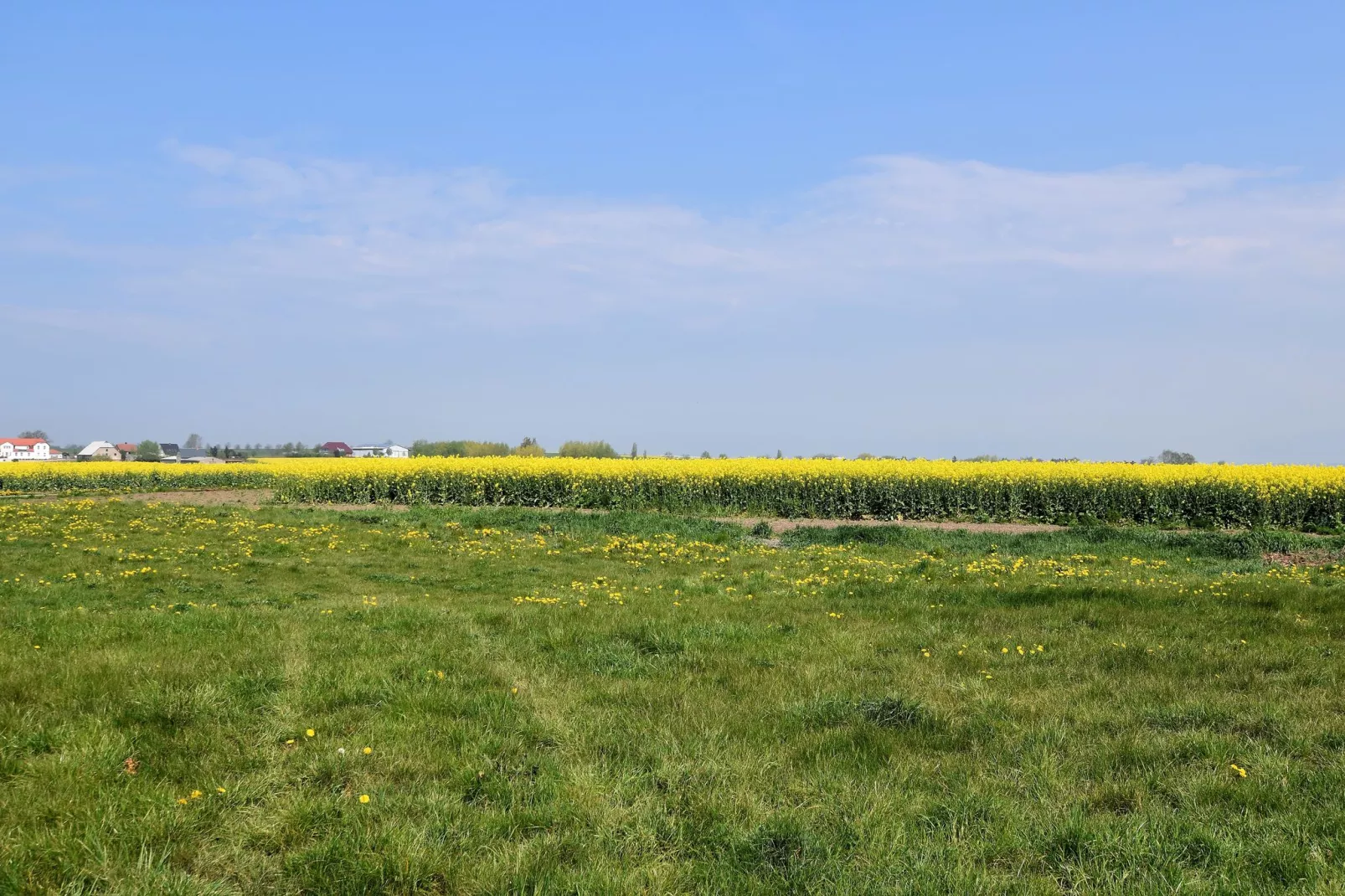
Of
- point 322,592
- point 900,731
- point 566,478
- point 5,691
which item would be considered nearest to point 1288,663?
point 900,731

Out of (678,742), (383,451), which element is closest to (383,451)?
(383,451)

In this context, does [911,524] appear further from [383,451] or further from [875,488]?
[383,451]

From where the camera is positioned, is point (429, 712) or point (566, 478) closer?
point (429, 712)

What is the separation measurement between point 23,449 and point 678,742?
189m

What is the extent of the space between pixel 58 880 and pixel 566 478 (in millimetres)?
30982

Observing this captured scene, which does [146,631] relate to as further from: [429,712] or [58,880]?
[58,880]

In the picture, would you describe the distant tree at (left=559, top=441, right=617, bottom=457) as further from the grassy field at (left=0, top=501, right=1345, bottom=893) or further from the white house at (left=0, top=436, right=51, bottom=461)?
the white house at (left=0, top=436, right=51, bottom=461)

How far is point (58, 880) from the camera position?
13.4 feet

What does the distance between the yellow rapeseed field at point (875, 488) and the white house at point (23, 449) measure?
147390mm

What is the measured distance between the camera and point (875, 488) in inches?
1213

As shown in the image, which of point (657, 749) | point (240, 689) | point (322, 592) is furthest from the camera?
point (322, 592)

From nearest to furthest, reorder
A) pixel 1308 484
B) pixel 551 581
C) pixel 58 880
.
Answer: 1. pixel 58 880
2. pixel 551 581
3. pixel 1308 484

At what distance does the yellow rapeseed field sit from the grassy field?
17690 mm

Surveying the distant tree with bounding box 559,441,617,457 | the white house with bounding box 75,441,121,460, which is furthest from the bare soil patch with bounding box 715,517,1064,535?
the white house with bounding box 75,441,121,460
